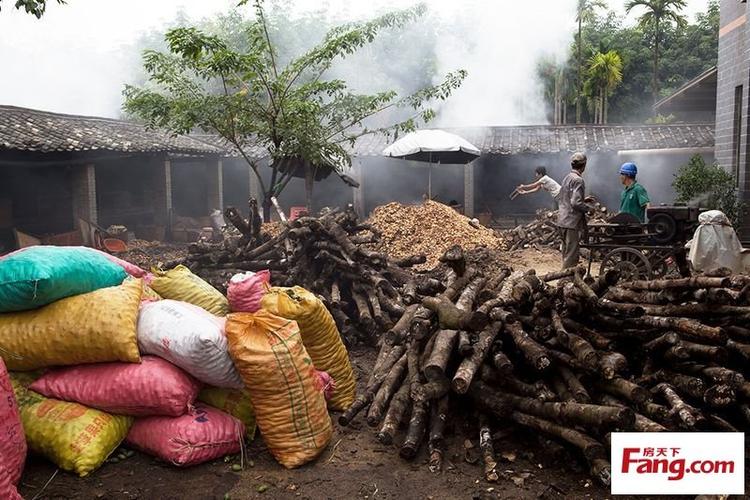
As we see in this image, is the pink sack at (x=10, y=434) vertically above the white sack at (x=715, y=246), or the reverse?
the white sack at (x=715, y=246)

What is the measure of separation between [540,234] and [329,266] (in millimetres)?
8257

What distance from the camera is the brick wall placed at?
434 inches

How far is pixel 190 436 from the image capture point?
369 cm

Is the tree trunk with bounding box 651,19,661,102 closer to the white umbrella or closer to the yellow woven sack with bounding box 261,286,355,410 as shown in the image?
the white umbrella

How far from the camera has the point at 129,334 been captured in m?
3.68

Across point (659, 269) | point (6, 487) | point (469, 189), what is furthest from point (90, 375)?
point (469, 189)

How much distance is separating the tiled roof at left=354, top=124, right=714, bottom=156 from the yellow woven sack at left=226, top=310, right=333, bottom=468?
16.2 meters

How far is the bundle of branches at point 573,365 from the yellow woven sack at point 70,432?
4.91 ft

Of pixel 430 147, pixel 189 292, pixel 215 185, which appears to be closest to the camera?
pixel 189 292

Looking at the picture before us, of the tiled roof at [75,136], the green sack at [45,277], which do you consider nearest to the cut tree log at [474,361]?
the green sack at [45,277]

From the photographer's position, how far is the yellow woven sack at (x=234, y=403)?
13.2ft

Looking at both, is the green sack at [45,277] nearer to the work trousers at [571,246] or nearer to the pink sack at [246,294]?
the pink sack at [246,294]

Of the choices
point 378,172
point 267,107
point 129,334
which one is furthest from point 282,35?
point 129,334

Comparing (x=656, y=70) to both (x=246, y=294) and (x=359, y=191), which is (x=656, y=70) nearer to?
(x=359, y=191)
